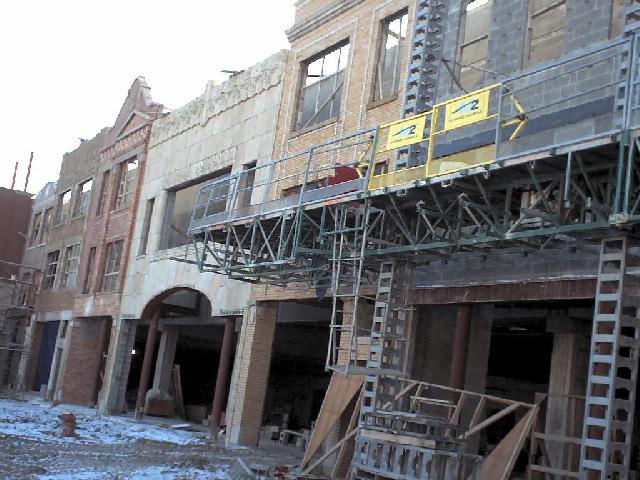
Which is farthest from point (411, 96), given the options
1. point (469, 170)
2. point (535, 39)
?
point (469, 170)

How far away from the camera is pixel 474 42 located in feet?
55.0

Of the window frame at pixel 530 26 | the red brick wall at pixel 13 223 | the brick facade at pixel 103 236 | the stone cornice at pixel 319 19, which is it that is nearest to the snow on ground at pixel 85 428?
the brick facade at pixel 103 236

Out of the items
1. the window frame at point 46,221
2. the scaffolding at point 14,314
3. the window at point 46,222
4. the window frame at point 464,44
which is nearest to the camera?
the window frame at point 464,44

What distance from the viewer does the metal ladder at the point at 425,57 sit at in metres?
16.8

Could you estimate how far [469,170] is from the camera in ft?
40.0

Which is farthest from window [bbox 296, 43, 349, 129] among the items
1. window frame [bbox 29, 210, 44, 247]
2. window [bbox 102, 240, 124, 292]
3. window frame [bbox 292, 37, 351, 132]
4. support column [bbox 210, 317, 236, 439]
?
window frame [bbox 29, 210, 44, 247]

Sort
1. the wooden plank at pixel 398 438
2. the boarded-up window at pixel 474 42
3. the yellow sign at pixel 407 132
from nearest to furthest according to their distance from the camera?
the wooden plank at pixel 398 438 < the yellow sign at pixel 407 132 < the boarded-up window at pixel 474 42

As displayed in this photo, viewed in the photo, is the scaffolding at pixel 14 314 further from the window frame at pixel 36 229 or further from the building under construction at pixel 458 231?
the building under construction at pixel 458 231

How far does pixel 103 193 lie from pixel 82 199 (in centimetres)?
347

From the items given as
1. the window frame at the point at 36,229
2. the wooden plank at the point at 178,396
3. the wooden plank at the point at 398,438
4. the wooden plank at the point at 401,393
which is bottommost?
the wooden plank at the point at 178,396

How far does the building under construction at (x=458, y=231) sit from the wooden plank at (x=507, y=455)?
0.04m

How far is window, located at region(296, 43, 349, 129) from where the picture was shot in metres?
20.9

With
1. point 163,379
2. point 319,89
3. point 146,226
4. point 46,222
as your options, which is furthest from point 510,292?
point 46,222

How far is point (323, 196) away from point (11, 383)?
98.0 ft
